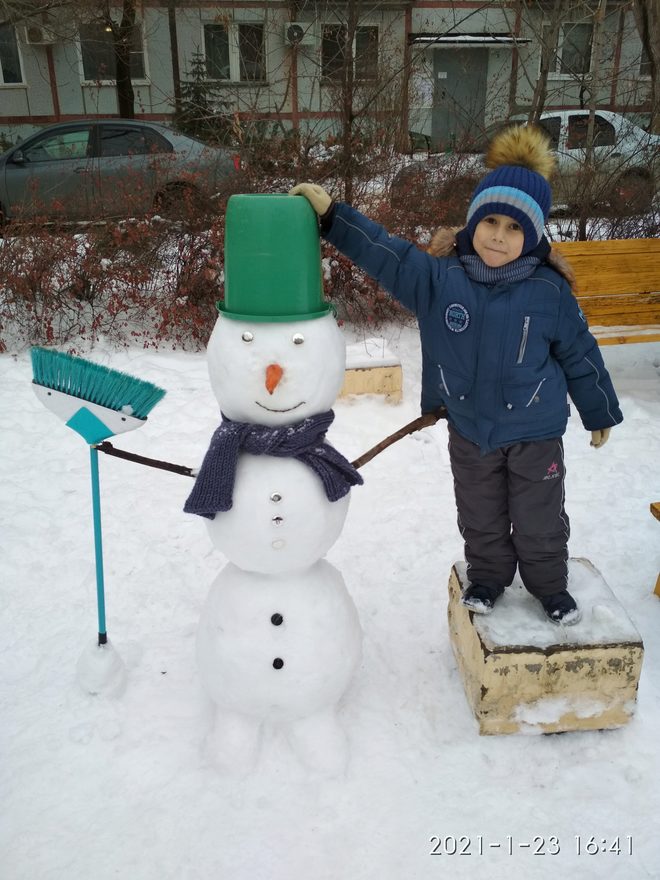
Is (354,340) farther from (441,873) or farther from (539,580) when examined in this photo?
(441,873)

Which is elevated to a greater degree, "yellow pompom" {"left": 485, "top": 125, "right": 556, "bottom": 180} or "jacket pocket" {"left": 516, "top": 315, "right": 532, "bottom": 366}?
"yellow pompom" {"left": 485, "top": 125, "right": 556, "bottom": 180}

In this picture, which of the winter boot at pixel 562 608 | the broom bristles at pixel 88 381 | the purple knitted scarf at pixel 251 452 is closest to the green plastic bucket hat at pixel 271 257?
the purple knitted scarf at pixel 251 452

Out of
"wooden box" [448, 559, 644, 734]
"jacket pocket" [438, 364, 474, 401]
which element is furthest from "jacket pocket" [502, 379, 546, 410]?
"wooden box" [448, 559, 644, 734]

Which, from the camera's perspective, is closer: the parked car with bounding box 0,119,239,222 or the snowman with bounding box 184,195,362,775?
the snowman with bounding box 184,195,362,775

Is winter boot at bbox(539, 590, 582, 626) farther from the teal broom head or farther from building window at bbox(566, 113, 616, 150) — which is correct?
building window at bbox(566, 113, 616, 150)

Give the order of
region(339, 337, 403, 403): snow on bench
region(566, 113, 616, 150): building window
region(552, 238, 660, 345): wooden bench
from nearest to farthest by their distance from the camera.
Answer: region(339, 337, 403, 403): snow on bench → region(552, 238, 660, 345): wooden bench → region(566, 113, 616, 150): building window

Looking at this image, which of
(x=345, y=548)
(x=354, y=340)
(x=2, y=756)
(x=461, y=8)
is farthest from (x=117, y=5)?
(x=2, y=756)

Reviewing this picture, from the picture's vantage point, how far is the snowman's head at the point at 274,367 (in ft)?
6.41

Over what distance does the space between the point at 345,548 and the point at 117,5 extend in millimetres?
12359

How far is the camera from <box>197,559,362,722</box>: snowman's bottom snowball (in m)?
2.16

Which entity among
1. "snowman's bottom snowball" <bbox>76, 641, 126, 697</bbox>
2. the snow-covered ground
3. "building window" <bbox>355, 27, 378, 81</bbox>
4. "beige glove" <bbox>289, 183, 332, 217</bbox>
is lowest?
the snow-covered ground

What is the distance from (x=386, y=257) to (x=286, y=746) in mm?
1589

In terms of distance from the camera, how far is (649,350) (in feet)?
18.1

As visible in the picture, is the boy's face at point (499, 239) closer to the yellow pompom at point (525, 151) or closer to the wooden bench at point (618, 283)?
the yellow pompom at point (525, 151)
